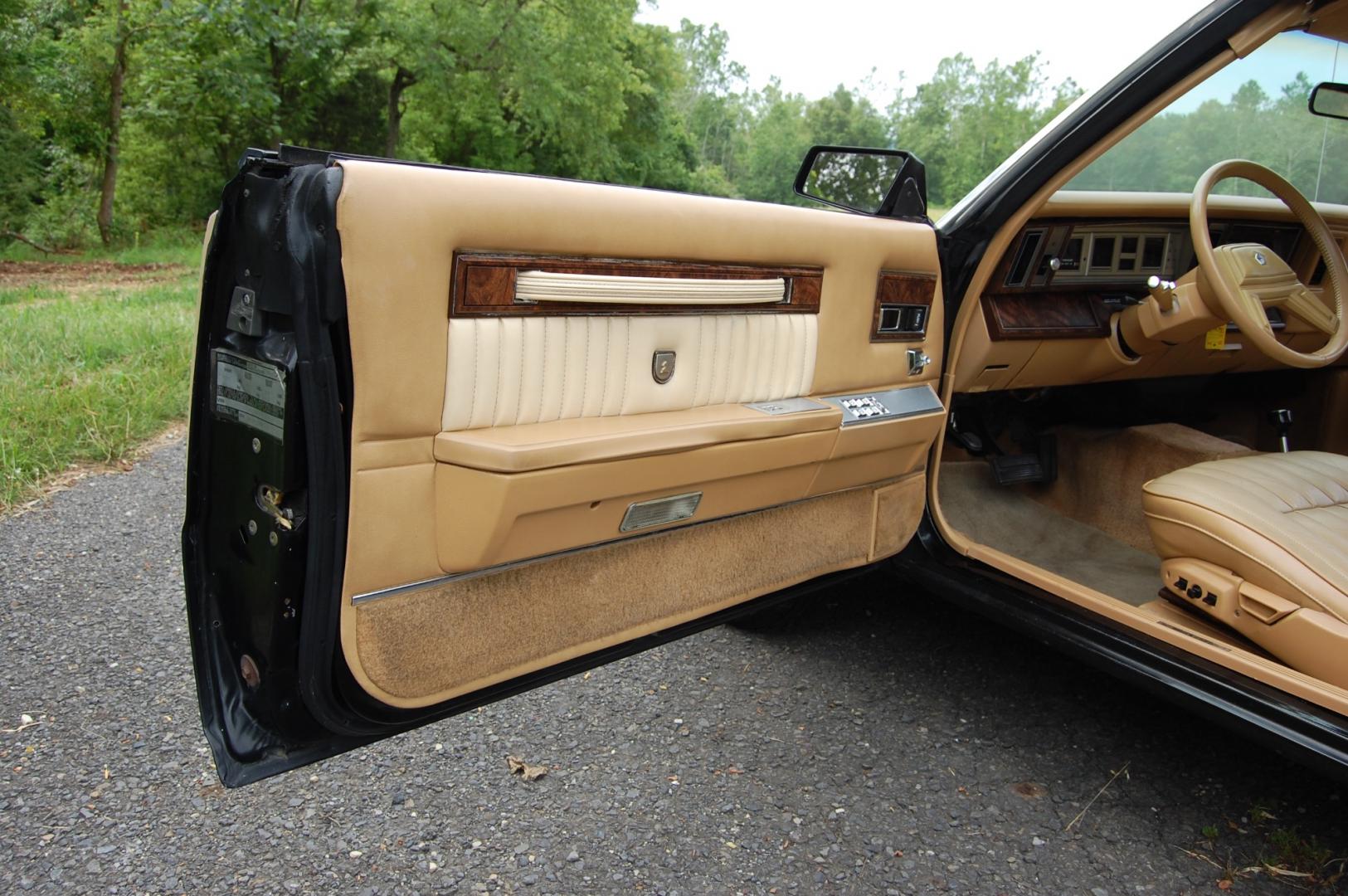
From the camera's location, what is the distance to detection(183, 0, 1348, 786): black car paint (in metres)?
1.26

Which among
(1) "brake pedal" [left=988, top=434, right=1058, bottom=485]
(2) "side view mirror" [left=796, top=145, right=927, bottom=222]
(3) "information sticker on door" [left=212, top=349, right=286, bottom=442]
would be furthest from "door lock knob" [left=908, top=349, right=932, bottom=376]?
(3) "information sticker on door" [left=212, top=349, right=286, bottom=442]

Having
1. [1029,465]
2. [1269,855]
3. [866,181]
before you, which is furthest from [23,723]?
[1029,465]

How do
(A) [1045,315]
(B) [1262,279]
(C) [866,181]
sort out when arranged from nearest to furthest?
(C) [866,181] → (B) [1262,279] → (A) [1045,315]

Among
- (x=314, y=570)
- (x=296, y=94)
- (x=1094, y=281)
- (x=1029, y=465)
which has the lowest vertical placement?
(x=1029, y=465)

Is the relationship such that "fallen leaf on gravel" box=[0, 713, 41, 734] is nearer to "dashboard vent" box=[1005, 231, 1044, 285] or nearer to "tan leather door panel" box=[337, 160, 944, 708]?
"tan leather door panel" box=[337, 160, 944, 708]

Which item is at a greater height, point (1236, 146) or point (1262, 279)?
point (1236, 146)

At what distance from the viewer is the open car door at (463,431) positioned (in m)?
1.29

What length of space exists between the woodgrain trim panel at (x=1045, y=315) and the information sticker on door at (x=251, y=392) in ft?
6.37

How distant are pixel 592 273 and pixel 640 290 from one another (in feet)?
0.33

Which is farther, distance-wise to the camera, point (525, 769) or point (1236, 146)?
point (1236, 146)

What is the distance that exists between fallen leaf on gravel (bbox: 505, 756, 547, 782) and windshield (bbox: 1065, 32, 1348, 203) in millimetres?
1907

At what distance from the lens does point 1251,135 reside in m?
2.62

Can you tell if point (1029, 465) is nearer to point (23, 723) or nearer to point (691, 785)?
point (691, 785)

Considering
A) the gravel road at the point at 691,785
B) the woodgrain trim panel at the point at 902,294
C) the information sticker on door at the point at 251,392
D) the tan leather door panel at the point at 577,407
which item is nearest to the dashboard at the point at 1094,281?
the woodgrain trim panel at the point at 902,294
